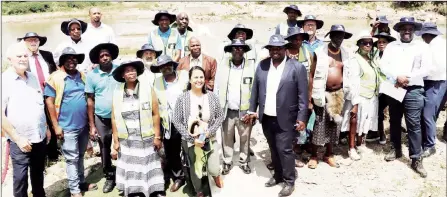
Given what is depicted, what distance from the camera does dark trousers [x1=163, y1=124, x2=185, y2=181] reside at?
4.89m

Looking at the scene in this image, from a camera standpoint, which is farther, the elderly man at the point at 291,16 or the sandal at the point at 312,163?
the elderly man at the point at 291,16

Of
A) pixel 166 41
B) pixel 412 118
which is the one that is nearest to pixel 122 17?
pixel 166 41

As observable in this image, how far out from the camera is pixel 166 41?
5812 millimetres

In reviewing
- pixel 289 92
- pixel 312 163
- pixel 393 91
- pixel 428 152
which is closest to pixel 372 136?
pixel 428 152

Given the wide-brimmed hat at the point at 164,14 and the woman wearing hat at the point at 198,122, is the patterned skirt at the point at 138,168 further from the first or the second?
the wide-brimmed hat at the point at 164,14

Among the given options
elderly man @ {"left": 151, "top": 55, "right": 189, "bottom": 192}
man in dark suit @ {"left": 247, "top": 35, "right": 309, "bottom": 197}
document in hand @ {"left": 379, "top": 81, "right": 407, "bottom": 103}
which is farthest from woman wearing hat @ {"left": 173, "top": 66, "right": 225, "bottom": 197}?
document in hand @ {"left": 379, "top": 81, "right": 407, "bottom": 103}

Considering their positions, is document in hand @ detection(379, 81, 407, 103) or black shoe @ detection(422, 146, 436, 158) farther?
black shoe @ detection(422, 146, 436, 158)

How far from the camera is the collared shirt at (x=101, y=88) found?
4.50 meters

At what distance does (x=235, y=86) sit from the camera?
4.97m

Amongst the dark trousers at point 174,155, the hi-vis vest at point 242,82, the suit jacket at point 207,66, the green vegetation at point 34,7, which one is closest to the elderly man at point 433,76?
the hi-vis vest at point 242,82

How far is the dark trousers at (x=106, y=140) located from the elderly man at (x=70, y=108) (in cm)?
16

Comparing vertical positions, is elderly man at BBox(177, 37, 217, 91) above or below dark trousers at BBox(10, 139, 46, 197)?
above

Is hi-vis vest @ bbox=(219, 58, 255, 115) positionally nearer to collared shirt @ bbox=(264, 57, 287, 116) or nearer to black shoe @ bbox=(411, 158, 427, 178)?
collared shirt @ bbox=(264, 57, 287, 116)

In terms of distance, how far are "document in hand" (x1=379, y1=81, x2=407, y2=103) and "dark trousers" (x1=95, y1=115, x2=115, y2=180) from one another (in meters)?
3.63
